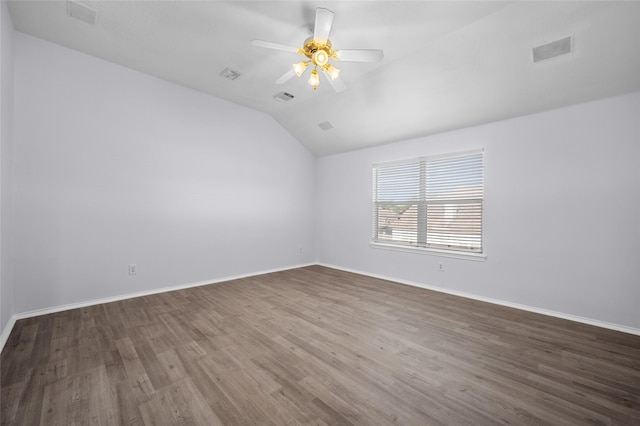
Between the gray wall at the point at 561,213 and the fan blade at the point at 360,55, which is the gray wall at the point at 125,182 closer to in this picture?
the fan blade at the point at 360,55

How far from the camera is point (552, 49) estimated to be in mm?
2529

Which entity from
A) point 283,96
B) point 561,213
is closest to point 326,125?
point 283,96

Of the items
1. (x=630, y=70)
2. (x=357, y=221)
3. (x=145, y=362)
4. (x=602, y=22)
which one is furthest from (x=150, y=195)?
(x=630, y=70)

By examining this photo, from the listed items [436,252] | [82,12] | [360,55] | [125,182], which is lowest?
[436,252]

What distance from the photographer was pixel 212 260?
4.46 m

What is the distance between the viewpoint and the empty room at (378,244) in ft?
5.99

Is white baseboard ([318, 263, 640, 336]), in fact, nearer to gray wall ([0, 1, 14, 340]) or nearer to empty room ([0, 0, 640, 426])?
empty room ([0, 0, 640, 426])

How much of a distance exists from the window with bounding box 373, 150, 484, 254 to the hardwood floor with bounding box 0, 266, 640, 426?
46.0 inches

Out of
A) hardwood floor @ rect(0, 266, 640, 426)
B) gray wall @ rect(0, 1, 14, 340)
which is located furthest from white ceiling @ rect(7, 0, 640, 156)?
hardwood floor @ rect(0, 266, 640, 426)

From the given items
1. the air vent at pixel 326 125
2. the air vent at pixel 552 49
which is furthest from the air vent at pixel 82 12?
the air vent at pixel 552 49

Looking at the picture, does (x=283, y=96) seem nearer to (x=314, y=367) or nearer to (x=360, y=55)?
(x=360, y=55)

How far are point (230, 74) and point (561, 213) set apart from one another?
459cm

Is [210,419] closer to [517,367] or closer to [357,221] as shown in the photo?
[517,367]

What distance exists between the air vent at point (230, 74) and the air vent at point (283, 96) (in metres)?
0.75
